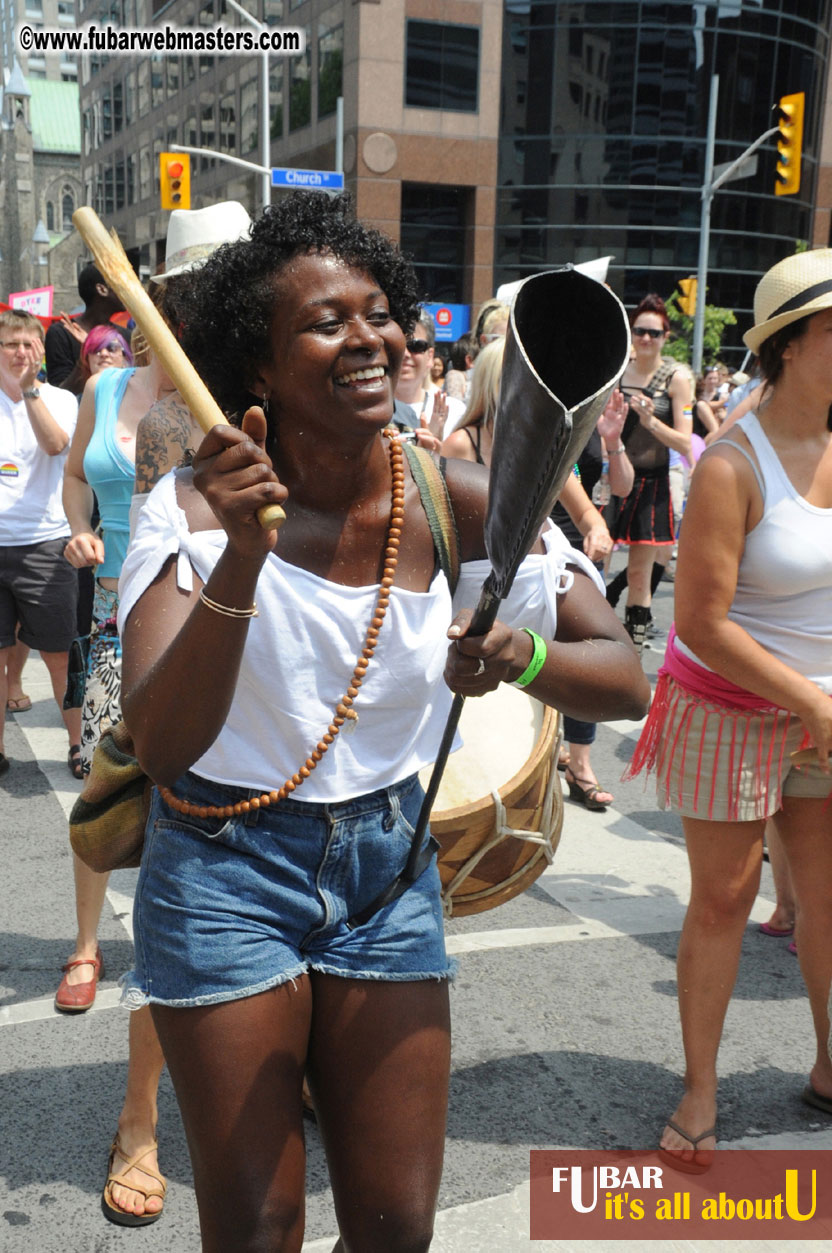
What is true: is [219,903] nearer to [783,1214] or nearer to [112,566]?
[783,1214]

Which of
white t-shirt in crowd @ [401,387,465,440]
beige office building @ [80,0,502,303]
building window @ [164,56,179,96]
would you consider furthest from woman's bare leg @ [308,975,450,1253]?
building window @ [164,56,179,96]

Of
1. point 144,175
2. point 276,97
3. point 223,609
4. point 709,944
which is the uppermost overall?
point 276,97

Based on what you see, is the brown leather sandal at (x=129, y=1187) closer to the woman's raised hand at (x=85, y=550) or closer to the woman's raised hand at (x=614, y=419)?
the woman's raised hand at (x=85, y=550)

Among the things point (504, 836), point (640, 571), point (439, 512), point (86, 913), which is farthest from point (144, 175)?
point (439, 512)

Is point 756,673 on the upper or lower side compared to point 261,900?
upper

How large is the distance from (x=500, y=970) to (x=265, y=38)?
1053 inches

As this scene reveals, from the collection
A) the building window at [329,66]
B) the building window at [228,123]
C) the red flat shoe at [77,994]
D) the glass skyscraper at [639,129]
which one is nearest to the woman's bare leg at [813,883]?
the red flat shoe at [77,994]

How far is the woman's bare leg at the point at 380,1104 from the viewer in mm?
1847

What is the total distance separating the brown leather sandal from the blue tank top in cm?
173

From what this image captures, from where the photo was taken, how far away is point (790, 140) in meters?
18.3

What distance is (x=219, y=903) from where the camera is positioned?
1861mm

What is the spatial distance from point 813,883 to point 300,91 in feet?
131

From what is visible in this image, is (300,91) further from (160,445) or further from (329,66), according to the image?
(160,445)

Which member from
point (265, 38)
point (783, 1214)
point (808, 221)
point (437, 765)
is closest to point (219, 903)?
point (437, 765)
